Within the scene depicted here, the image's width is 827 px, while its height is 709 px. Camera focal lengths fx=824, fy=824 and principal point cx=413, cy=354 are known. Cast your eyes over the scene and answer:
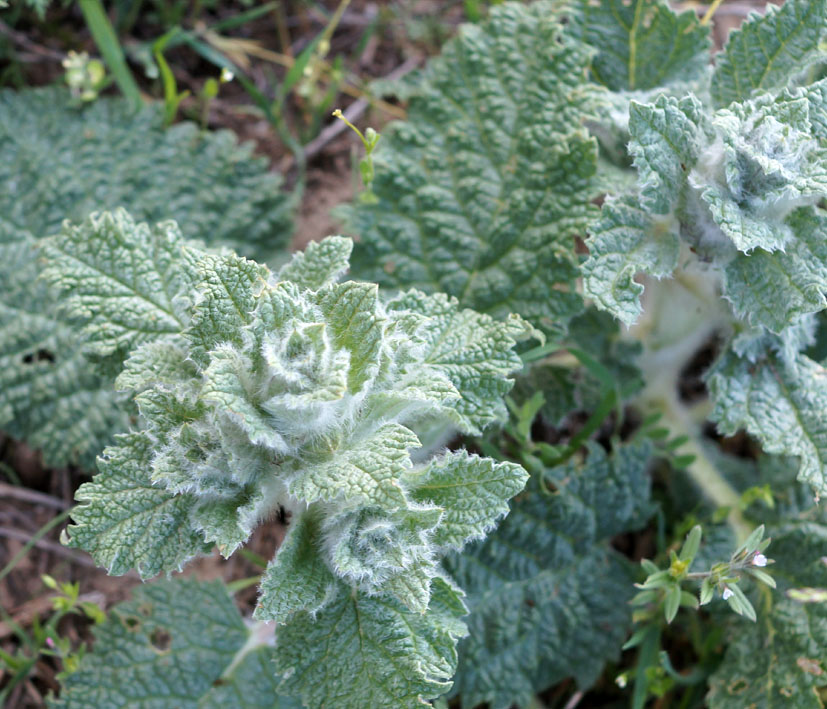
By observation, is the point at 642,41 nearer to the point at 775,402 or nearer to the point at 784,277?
the point at 784,277

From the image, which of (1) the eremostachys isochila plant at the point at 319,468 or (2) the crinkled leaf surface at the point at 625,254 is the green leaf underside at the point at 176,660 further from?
(2) the crinkled leaf surface at the point at 625,254

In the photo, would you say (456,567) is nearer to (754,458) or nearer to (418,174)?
(418,174)

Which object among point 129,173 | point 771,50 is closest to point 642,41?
point 771,50

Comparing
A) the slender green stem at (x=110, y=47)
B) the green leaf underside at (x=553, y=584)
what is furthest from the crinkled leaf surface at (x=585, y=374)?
the slender green stem at (x=110, y=47)

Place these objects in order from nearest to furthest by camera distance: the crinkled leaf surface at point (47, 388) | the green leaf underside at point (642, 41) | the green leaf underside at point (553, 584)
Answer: the green leaf underside at point (553, 584)
the green leaf underside at point (642, 41)
the crinkled leaf surface at point (47, 388)

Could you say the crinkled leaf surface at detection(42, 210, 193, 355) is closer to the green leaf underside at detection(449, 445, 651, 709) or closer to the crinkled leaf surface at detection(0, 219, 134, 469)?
the crinkled leaf surface at detection(0, 219, 134, 469)

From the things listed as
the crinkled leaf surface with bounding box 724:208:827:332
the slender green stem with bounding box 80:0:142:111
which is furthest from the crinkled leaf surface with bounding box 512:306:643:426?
the slender green stem with bounding box 80:0:142:111
